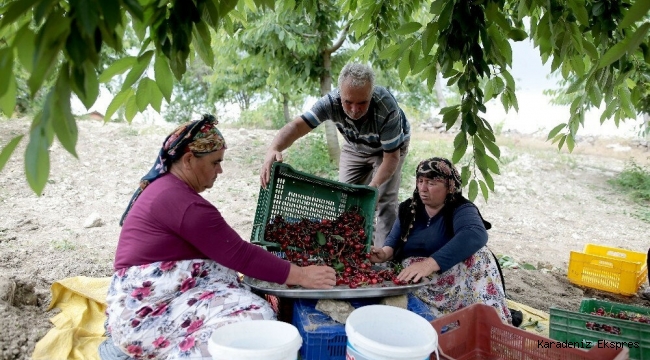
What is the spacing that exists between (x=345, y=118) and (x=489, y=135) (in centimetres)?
133

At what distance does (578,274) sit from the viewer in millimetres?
4441

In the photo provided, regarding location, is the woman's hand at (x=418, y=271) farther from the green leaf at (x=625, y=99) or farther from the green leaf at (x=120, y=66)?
the green leaf at (x=120, y=66)

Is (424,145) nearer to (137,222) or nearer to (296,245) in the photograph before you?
(296,245)

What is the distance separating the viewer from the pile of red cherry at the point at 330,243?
2666mm

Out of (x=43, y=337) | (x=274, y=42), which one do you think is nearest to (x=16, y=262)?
(x=43, y=337)

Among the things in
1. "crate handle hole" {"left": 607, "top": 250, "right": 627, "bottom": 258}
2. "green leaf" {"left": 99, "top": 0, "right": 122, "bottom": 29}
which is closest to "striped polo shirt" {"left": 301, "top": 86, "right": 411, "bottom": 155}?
"crate handle hole" {"left": 607, "top": 250, "right": 627, "bottom": 258}

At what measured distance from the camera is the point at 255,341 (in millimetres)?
1733

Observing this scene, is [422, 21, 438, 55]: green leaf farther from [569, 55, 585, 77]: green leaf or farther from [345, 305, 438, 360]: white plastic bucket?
[345, 305, 438, 360]: white plastic bucket

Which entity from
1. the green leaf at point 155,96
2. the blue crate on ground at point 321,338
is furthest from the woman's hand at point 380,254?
the green leaf at point 155,96

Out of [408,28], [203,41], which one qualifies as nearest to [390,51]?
[408,28]

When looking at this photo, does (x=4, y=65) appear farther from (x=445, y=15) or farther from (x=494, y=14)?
(x=494, y=14)

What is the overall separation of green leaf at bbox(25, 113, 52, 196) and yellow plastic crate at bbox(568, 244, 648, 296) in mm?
4566

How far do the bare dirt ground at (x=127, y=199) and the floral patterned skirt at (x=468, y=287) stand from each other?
1.30 m

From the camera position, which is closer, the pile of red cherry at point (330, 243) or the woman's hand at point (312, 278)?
the woman's hand at point (312, 278)
